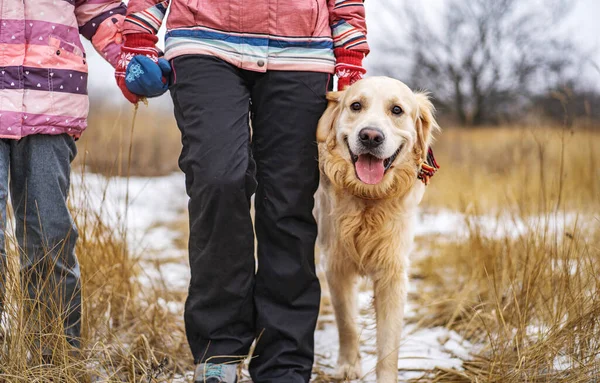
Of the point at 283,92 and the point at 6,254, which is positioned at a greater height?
the point at 283,92

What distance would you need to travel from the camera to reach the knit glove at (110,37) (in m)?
2.13

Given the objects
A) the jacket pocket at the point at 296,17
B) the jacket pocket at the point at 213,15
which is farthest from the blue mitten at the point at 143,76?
the jacket pocket at the point at 296,17

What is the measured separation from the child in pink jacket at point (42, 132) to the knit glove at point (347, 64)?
0.94 metres

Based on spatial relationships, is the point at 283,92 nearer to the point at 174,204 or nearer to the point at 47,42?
the point at 47,42

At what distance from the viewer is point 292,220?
210 cm

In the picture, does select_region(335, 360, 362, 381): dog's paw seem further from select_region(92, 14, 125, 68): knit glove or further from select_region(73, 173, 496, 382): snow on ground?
select_region(92, 14, 125, 68): knit glove

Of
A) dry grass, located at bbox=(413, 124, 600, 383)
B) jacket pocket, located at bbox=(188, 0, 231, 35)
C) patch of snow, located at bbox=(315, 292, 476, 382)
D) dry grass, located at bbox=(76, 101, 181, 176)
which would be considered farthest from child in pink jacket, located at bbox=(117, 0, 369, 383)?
dry grass, located at bbox=(76, 101, 181, 176)

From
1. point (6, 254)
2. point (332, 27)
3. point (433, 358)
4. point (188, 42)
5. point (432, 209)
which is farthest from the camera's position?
point (432, 209)

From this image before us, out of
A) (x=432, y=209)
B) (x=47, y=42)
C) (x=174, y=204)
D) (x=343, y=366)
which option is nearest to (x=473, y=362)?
(x=343, y=366)

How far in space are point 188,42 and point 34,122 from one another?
1.91 feet

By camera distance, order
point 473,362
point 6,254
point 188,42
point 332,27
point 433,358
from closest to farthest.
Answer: point 6,254
point 188,42
point 332,27
point 473,362
point 433,358

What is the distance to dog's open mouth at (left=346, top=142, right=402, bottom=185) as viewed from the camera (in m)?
2.15

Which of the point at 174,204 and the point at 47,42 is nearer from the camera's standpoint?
the point at 47,42

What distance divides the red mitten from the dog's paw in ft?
4.74
